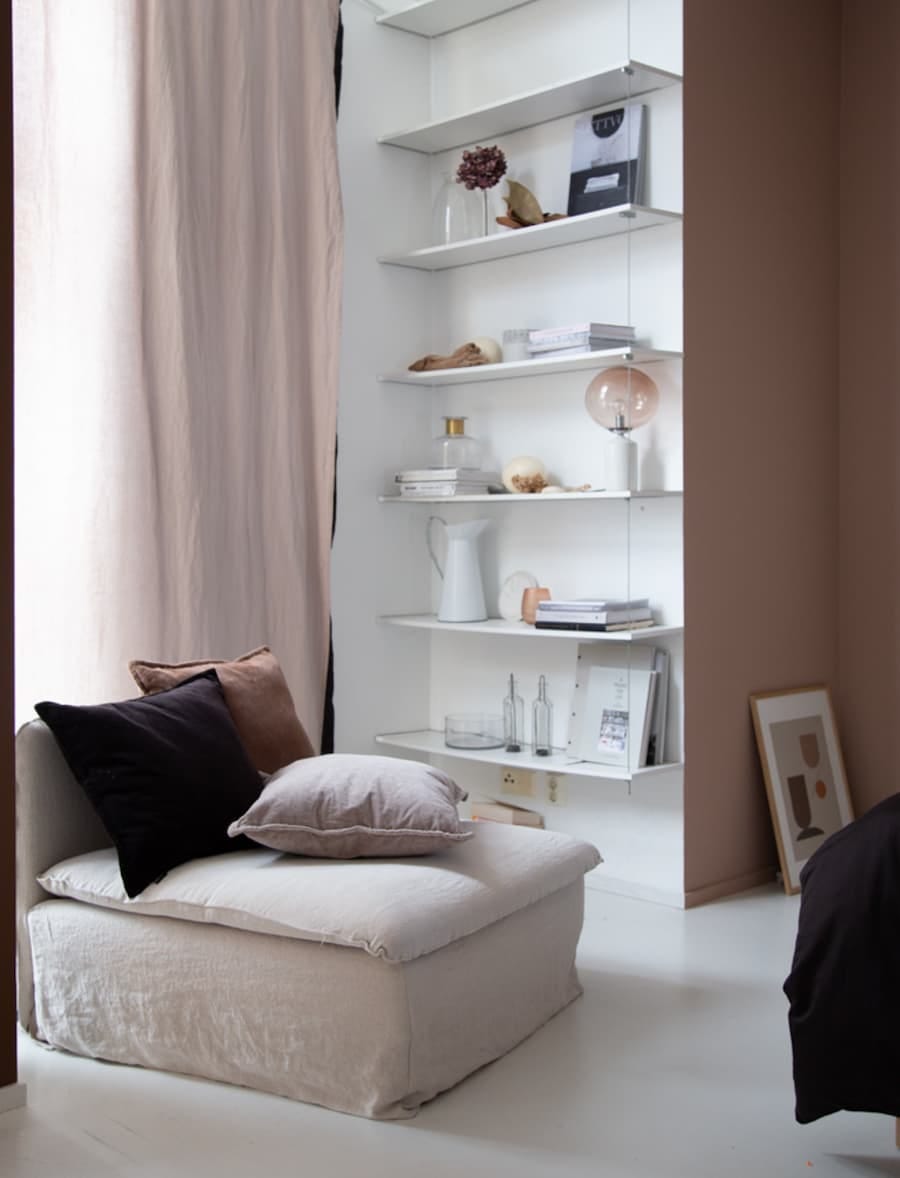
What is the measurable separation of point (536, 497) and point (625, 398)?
385mm

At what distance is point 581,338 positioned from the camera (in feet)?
12.6

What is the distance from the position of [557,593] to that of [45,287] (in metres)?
1.77

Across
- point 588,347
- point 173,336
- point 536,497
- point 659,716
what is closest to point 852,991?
point 659,716

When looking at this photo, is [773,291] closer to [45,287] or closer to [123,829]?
[45,287]

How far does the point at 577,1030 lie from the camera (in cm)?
292

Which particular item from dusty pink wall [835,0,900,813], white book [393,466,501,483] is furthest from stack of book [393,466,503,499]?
dusty pink wall [835,0,900,813]

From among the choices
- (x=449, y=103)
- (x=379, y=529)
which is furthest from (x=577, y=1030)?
(x=449, y=103)

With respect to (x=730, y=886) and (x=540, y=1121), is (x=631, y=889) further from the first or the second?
Answer: (x=540, y=1121)

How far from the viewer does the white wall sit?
3912mm

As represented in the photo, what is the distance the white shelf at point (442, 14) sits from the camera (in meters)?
4.25

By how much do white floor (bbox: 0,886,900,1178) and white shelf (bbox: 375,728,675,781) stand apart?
0.82 m

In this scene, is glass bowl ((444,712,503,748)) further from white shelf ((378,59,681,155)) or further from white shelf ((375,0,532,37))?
white shelf ((375,0,532,37))

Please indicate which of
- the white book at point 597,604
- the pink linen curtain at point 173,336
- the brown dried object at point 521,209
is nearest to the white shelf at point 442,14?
the pink linen curtain at point 173,336

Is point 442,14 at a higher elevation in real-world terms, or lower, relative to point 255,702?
higher
